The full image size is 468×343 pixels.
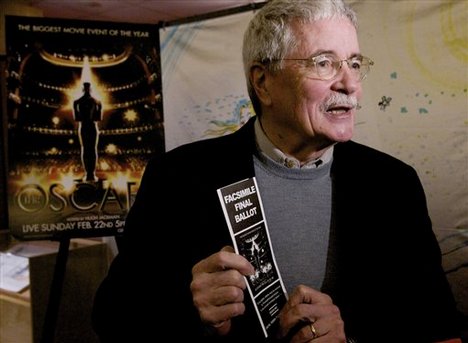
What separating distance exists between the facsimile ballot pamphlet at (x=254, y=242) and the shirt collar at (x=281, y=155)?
36cm

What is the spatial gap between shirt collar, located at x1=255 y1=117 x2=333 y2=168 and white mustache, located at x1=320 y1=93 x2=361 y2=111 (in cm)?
17

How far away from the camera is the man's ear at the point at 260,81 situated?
4.17 feet

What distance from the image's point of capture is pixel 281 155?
1.25 metres

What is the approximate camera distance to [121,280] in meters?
1.24

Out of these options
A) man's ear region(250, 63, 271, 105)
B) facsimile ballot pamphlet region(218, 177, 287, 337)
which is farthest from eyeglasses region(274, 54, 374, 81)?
facsimile ballot pamphlet region(218, 177, 287, 337)

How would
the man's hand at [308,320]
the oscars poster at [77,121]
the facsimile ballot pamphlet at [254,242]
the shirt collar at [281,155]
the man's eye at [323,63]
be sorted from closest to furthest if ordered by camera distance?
the facsimile ballot pamphlet at [254,242]
the man's hand at [308,320]
the man's eye at [323,63]
the shirt collar at [281,155]
the oscars poster at [77,121]

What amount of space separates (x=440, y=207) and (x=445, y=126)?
30 centimetres

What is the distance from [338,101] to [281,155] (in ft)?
0.68

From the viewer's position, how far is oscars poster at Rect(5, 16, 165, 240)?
1.91 metres

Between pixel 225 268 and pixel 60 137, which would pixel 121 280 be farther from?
pixel 60 137

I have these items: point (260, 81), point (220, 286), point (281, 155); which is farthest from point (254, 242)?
point (260, 81)

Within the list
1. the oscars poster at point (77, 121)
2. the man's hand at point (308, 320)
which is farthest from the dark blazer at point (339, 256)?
the oscars poster at point (77, 121)

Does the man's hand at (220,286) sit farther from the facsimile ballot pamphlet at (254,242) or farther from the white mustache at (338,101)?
the white mustache at (338,101)

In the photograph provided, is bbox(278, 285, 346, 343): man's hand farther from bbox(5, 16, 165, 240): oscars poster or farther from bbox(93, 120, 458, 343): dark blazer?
bbox(5, 16, 165, 240): oscars poster
